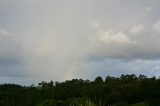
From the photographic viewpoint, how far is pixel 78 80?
133750 mm

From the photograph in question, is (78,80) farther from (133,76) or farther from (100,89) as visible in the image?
(100,89)

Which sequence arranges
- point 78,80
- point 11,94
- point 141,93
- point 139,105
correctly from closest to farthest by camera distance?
point 139,105 < point 141,93 < point 11,94 < point 78,80

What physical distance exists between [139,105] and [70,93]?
91.3ft

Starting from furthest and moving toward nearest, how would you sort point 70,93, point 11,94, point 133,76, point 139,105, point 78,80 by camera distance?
point 78,80 → point 133,76 → point 11,94 → point 70,93 → point 139,105

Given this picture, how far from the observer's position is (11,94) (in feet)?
373

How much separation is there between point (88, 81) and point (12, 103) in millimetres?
35212

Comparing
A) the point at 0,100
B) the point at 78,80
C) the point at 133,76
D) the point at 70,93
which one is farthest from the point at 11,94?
the point at 133,76

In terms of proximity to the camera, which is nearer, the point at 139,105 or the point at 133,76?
the point at 139,105

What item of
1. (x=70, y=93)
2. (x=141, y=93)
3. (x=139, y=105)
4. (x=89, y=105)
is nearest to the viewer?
(x=89, y=105)

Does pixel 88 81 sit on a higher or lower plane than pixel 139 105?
higher

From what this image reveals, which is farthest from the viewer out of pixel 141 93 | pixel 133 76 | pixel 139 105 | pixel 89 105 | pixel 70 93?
pixel 133 76

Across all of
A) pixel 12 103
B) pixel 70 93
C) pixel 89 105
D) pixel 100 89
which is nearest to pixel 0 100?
pixel 12 103

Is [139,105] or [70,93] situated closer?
[139,105]

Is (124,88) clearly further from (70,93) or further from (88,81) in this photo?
(88,81)
